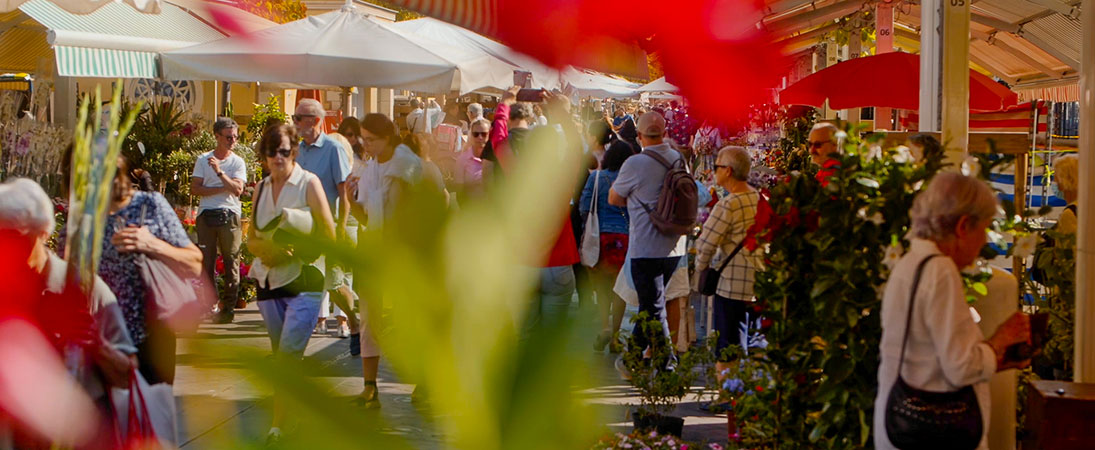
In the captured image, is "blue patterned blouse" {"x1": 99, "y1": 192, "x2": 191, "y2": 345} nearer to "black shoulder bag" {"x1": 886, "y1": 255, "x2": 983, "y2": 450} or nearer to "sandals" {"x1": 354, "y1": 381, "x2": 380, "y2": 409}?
"black shoulder bag" {"x1": 886, "y1": 255, "x2": 983, "y2": 450}

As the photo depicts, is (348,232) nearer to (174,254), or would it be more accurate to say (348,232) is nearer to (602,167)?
(174,254)

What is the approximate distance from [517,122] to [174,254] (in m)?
3.91

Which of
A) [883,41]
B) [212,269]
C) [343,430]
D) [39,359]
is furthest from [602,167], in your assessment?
[343,430]

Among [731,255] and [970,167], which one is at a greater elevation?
[970,167]

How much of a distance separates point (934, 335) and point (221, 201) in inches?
261

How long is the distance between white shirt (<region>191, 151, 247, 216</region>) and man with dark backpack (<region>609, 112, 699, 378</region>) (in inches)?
124

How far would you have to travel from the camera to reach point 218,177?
28.5 feet

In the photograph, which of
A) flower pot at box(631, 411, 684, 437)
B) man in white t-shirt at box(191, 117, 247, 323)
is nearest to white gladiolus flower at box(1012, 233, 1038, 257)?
flower pot at box(631, 411, 684, 437)

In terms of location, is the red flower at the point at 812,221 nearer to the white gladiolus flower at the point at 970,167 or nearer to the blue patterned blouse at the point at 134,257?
the white gladiolus flower at the point at 970,167

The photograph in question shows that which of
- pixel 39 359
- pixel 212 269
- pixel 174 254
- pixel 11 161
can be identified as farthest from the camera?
pixel 212 269

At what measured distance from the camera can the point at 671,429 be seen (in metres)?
5.75

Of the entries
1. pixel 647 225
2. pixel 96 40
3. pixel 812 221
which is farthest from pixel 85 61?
pixel 812 221

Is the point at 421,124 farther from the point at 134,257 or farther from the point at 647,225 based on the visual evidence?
the point at 647,225

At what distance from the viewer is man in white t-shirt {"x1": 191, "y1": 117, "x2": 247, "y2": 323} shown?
8633 millimetres
